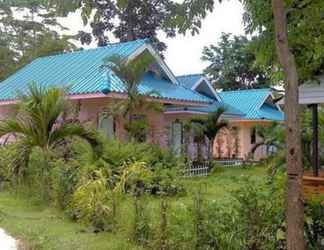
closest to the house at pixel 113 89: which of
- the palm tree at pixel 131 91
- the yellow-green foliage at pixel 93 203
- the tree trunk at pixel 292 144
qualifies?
the palm tree at pixel 131 91

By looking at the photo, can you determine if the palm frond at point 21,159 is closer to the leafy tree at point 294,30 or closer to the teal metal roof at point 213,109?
the leafy tree at point 294,30

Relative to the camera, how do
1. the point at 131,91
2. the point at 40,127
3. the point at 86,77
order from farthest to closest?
the point at 86,77, the point at 131,91, the point at 40,127

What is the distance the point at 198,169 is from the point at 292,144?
16.8 m

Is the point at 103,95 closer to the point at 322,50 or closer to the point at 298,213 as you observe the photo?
the point at 322,50

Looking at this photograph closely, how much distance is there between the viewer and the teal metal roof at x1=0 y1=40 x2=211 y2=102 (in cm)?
1827

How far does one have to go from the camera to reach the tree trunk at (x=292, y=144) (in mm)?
3900

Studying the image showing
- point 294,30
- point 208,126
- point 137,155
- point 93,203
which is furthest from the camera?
point 208,126

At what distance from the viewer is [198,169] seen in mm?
20609

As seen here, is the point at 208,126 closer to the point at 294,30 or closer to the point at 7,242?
the point at 7,242

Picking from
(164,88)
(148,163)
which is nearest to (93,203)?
(148,163)

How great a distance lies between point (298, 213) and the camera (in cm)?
393

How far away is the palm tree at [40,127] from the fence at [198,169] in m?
7.83

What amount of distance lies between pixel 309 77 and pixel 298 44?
288cm

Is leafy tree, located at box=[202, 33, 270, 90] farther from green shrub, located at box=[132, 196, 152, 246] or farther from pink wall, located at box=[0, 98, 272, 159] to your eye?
green shrub, located at box=[132, 196, 152, 246]
